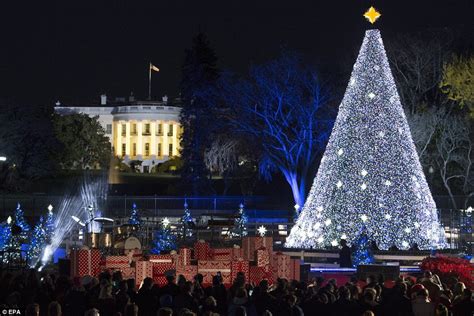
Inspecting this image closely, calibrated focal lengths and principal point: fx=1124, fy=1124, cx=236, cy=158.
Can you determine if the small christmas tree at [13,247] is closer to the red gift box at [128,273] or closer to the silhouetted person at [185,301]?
the red gift box at [128,273]

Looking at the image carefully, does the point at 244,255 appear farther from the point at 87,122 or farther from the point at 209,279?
the point at 87,122

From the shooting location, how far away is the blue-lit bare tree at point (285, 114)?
69.0m

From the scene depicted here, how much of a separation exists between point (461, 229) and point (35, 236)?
15.7 metres

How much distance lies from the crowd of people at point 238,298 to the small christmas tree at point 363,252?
12.7m

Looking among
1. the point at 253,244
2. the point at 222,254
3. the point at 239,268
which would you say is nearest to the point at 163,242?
the point at 253,244

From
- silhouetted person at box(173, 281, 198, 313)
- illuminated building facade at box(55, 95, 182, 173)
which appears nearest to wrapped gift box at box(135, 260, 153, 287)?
silhouetted person at box(173, 281, 198, 313)

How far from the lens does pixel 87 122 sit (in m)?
140

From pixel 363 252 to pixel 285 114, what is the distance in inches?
1554

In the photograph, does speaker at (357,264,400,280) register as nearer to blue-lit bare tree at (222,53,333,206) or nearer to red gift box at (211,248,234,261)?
red gift box at (211,248,234,261)

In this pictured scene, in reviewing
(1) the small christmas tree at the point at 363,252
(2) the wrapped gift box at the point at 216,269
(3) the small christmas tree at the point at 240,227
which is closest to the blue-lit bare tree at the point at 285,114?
(3) the small christmas tree at the point at 240,227

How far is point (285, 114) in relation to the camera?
232 ft

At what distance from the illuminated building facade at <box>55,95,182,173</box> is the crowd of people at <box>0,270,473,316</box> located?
156 metres

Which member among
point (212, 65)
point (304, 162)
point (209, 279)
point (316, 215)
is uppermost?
point (212, 65)

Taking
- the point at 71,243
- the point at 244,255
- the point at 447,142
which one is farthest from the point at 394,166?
the point at 447,142
